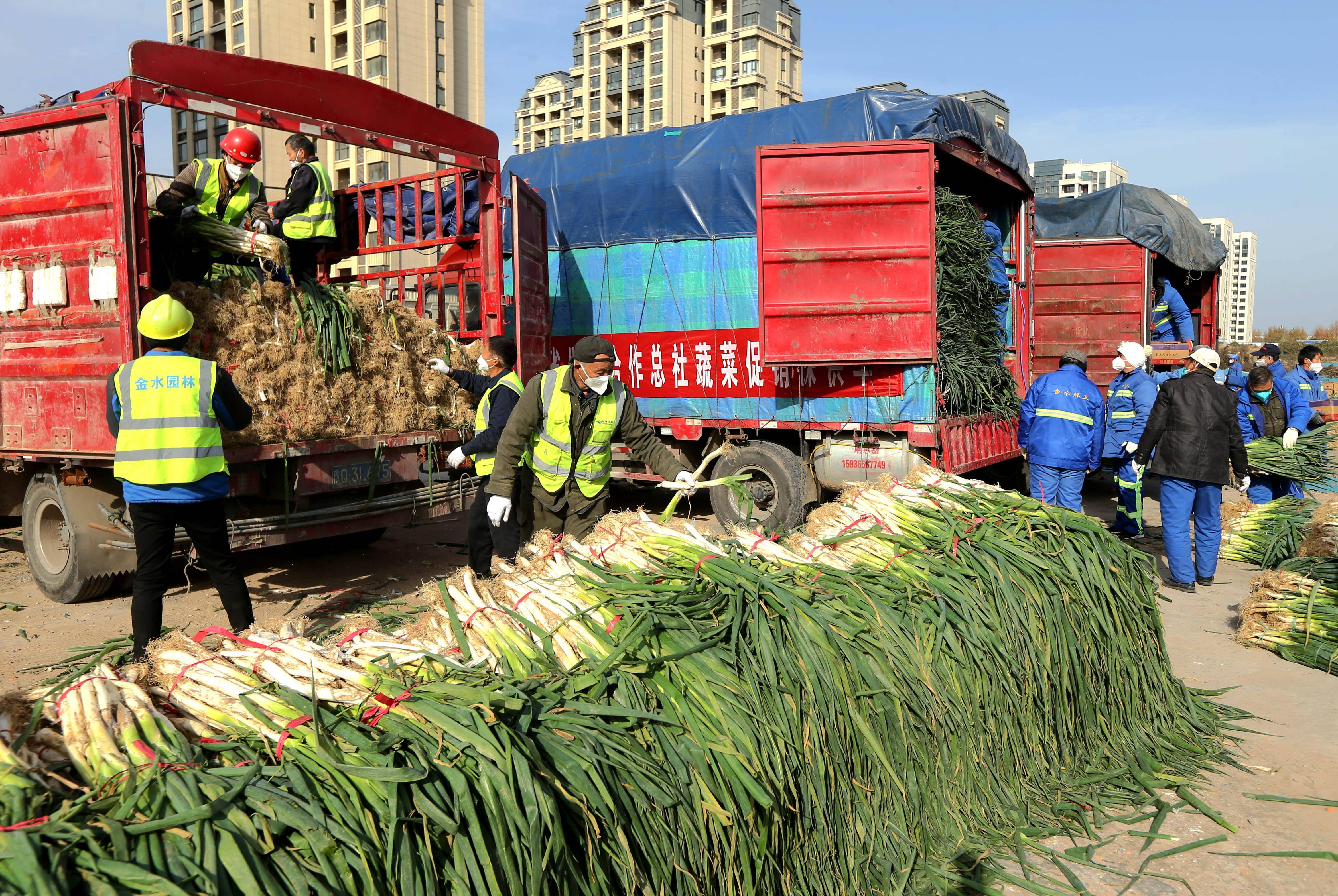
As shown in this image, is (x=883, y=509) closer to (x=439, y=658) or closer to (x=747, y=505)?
(x=747, y=505)

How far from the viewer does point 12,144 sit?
5320 mm

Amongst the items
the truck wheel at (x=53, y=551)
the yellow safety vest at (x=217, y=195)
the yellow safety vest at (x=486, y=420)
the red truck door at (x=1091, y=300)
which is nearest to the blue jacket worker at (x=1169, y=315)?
the red truck door at (x=1091, y=300)

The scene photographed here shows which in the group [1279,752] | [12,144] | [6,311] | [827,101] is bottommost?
[1279,752]

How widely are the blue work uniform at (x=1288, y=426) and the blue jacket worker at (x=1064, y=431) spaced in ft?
7.26

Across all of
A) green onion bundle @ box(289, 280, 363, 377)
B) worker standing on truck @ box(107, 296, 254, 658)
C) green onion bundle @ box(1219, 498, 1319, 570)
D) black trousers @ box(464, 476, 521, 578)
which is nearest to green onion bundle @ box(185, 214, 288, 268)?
green onion bundle @ box(289, 280, 363, 377)

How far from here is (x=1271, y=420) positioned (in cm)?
880

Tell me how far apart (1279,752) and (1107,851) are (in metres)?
1.38

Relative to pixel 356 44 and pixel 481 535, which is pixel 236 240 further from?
pixel 356 44

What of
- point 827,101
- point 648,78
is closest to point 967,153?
point 827,101

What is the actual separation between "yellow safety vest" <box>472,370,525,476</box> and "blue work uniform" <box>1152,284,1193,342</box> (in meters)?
10.4

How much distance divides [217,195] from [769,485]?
458cm

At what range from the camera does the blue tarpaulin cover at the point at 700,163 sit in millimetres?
7051

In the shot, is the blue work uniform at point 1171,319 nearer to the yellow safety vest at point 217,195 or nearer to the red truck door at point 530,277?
the red truck door at point 530,277

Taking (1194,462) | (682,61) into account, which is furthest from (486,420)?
(682,61)
